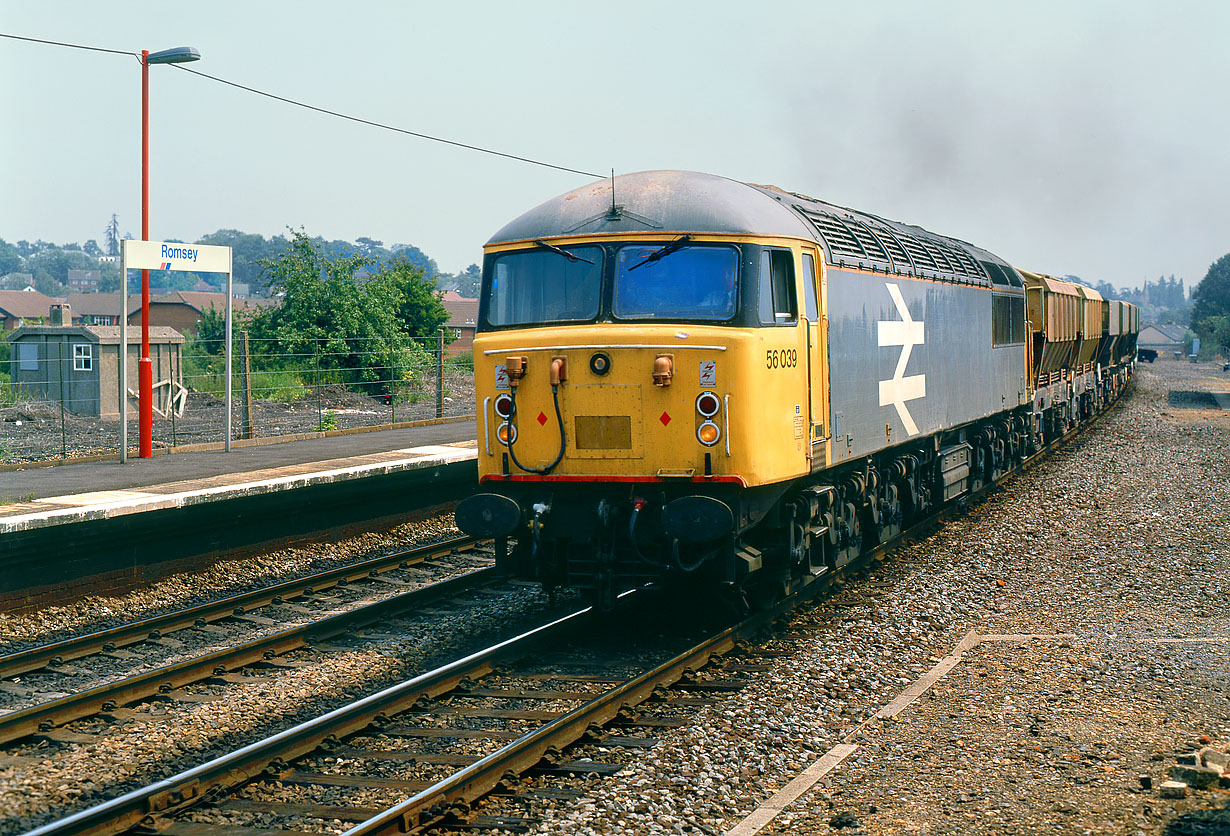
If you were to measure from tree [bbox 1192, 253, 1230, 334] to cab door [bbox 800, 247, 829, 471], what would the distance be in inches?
4931

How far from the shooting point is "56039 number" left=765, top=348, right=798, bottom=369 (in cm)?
920

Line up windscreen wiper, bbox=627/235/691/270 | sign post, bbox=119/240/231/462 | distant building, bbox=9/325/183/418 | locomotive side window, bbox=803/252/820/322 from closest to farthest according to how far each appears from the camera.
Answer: windscreen wiper, bbox=627/235/691/270 < locomotive side window, bbox=803/252/820/322 < sign post, bbox=119/240/231/462 < distant building, bbox=9/325/183/418

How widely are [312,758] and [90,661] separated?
3.28 meters

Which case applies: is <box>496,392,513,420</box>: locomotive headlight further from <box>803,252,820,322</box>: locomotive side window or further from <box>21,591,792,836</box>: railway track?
<box>803,252,820,322</box>: locomotive side window

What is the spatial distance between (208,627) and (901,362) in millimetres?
7489

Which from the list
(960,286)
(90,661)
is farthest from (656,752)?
(960,286)

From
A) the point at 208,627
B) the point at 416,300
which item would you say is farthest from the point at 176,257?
the point at 416,300

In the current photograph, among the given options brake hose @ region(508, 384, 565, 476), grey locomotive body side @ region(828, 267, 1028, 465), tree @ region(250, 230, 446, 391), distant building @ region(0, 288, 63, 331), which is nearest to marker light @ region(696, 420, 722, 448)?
brake hose @ region(508, 384, 565, 476)

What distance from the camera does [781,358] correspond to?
9.42 meters

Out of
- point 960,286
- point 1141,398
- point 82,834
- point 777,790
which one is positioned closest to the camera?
point 82,834

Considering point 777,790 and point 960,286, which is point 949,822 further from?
point 960,286

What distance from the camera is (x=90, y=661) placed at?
30.6 feet

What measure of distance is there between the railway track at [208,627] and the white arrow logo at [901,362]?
458 centimetres

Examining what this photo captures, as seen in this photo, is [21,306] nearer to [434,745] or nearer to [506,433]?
[506,433]
